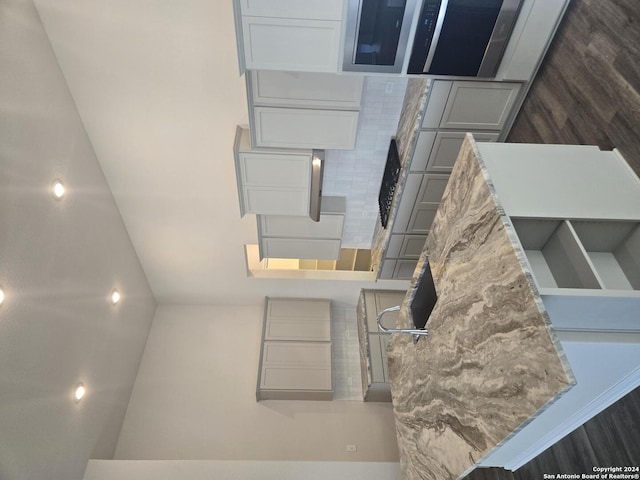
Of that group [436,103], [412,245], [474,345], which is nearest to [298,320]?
[412,245]

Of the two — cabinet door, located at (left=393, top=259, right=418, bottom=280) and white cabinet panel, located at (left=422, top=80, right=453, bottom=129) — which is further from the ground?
cabinet door, located at (left=393, top=259, right=418, bottom=280)

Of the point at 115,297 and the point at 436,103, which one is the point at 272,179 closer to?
the point at 436,103

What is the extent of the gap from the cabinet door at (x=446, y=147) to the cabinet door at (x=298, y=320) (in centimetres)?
200

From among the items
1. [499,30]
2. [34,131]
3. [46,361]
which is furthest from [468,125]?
[46,361]

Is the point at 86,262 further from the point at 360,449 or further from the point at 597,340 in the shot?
the point at 597,340

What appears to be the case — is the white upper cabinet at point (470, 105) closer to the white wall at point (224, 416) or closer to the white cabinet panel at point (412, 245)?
the white cabinet panel at point (412, 245)

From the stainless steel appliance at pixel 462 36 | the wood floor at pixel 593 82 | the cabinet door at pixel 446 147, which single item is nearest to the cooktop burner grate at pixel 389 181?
the cabinet door at pixel 446 147

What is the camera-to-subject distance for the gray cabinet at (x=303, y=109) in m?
2.21

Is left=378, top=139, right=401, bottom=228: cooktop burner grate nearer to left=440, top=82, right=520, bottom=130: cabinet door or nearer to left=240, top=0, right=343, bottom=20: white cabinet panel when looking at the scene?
left=440, top=82, right=520, bottom=130: cabinet door

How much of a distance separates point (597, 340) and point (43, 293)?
8.86 ft

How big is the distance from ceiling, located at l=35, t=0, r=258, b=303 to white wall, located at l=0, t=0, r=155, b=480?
0.47 ft

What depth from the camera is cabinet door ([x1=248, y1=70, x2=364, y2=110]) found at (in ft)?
7.20

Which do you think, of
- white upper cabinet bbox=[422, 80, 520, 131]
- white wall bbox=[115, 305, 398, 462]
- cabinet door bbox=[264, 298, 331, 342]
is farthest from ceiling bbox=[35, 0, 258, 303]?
white upper cabinet bbox=[422, 80, 520, 131]

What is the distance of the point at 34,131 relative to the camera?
2.12m
